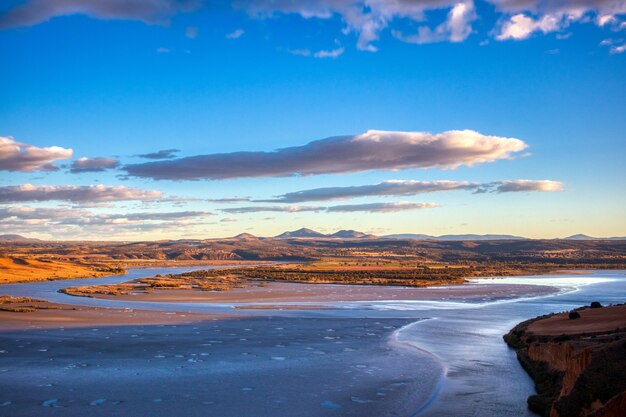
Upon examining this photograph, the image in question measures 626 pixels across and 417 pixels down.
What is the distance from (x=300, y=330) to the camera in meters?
31.6

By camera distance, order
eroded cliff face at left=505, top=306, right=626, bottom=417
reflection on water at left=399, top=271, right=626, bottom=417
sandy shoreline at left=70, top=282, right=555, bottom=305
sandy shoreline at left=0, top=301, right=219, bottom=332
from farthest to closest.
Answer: sandy shoreline at left=70, top=282, right=555, bottom=305 < sandy shoreline at left=0, top=301, right=219, bottom=332 < reflection on water at left=399, top=271, right=626, bottom=417 < eroded cliff face at left=505, top=306, right=626, bottom=417

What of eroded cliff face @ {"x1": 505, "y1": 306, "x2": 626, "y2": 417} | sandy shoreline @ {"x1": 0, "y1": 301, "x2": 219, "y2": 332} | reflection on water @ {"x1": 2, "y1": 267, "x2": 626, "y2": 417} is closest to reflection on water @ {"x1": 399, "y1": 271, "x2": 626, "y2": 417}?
reflection on water @ {"x1": 2, "y1": 267, "x2": 626, "y2": 417}

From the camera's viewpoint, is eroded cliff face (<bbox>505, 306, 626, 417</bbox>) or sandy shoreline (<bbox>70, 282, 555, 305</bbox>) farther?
sandy shoreline (<bbox>70, 282, 555, 305</bbox>)

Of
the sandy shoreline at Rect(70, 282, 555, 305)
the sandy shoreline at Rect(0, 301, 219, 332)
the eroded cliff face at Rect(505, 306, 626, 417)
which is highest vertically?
the eroded cliff face at Rect(505, 306, 626, 417)

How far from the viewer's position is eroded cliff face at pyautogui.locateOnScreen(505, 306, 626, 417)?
12.9 metres

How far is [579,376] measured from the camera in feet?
47.1

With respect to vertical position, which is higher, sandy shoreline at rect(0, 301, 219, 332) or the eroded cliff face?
the eroded cliff face

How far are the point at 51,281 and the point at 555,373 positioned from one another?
251 ft

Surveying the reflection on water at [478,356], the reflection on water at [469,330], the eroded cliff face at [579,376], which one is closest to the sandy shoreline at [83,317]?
the reflection on water at [469,330]

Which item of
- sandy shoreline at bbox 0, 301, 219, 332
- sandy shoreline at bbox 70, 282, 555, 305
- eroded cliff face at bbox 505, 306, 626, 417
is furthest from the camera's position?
sandy shoreline at bbox 70, 282, 555, 305

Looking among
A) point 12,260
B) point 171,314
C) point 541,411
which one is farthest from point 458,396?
point 12,260

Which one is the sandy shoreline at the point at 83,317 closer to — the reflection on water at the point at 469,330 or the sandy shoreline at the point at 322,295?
the reflection on water at the point at 469,330

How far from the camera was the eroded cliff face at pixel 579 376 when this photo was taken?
42.3 ft

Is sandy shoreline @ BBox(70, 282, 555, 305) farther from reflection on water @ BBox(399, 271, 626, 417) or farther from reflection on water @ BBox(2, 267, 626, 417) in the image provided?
reflection on water @ BBox(399, 271, 626, 417)
